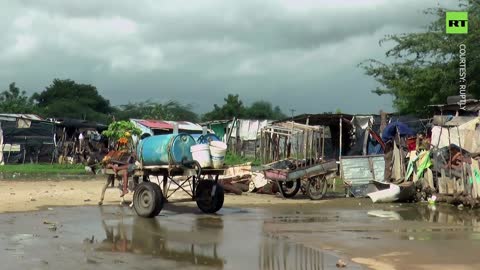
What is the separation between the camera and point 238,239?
10.6 meters

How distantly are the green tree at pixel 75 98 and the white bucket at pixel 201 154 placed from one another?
55874mm

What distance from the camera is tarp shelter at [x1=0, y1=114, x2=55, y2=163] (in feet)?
119

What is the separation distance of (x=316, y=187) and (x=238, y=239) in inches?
361

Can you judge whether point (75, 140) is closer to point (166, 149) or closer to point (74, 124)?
point (74, 124)

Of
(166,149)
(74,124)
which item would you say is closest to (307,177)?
(166,149)

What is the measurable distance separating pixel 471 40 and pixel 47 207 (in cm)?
1786

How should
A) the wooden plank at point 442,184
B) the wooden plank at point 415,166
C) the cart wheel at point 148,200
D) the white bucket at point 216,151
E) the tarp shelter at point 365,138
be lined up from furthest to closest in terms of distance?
the tarp shelter at point 365,138 → the wooden plank at point 415,166 → the wooden plank at point 442,184 → the white bucket at point 216,151 → the cart wheel at point 148,200

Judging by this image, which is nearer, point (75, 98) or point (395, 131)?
point (395, 131)

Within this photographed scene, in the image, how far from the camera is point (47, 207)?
1529cm

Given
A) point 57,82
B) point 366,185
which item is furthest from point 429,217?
point 57,82

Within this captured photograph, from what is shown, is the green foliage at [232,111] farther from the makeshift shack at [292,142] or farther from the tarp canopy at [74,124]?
the makeshift shack at [292,142]

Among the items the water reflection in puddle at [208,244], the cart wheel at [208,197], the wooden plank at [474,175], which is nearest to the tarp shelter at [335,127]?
the wooden plank at [474,175]

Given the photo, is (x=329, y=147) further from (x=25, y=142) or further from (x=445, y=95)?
(x=25, y=142)

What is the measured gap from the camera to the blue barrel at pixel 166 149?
1334cm
